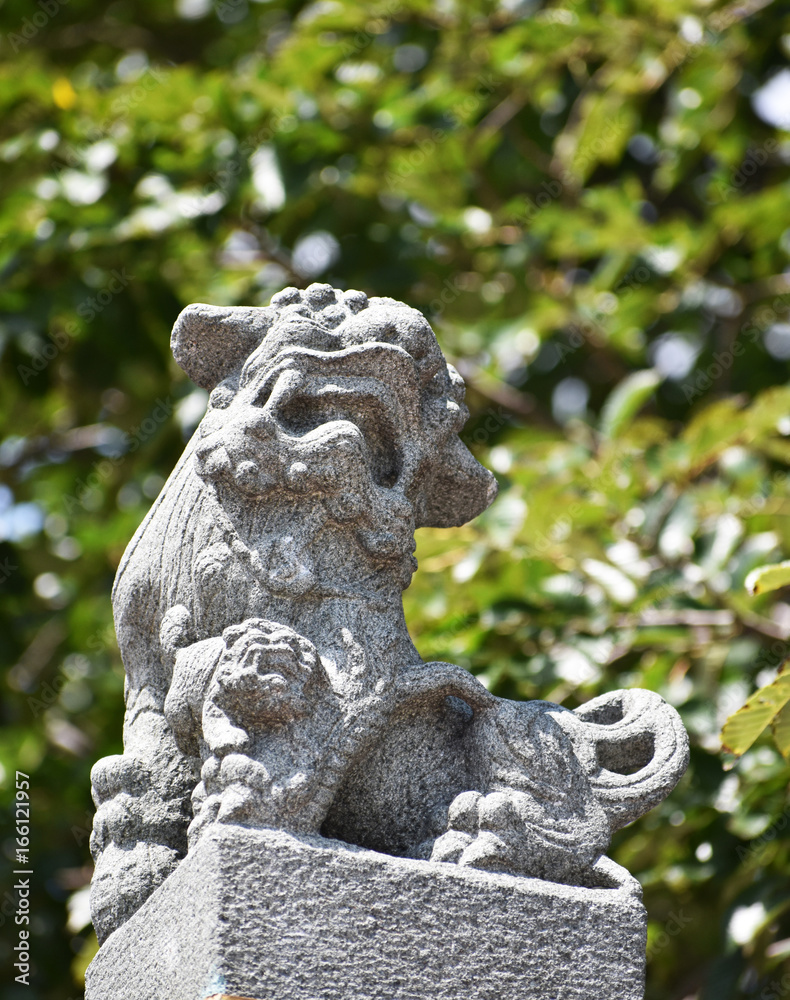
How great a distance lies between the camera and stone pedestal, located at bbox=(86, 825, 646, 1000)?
201 cm

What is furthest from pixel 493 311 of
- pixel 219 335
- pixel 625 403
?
pixel 219 335

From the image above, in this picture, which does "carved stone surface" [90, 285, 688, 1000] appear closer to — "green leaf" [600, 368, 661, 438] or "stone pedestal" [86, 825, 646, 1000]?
"stone pedestal" [86, 825, 646, 1000]

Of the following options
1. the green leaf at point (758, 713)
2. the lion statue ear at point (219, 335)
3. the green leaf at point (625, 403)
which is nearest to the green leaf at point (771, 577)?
the green leaf at point (758, 713)

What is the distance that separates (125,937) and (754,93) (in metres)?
4.94

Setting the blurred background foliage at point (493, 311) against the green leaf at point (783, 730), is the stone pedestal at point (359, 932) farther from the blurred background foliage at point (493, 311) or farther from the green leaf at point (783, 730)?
the blurred background foliage at point (493, 311)

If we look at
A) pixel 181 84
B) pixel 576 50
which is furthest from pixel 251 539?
pixel 576 50

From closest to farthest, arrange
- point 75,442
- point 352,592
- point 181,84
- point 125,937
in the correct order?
point 125,937
point 352,592
point 181,84
point 75,442

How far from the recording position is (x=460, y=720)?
2521 mm

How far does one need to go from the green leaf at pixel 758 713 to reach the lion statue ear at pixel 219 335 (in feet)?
4.34

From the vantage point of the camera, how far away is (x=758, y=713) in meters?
2.97

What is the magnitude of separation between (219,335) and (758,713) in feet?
4.69

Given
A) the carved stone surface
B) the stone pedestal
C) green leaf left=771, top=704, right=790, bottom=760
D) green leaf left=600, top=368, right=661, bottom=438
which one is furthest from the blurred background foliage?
the stone pedestal

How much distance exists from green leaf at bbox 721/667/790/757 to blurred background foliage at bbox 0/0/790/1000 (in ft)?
4.06

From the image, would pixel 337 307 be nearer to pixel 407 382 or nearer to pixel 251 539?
pixel 407 382
